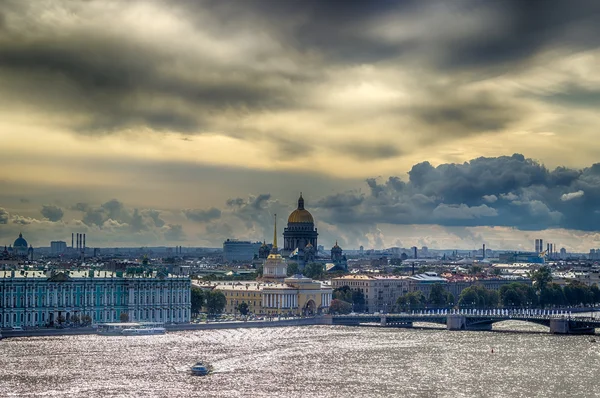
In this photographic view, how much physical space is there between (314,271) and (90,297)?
6667 centimetres

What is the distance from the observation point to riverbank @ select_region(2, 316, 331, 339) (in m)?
82.2

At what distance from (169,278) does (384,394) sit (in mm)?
43897

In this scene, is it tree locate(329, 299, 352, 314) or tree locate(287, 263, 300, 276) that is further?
tree locate(287, 263, 300, 276)

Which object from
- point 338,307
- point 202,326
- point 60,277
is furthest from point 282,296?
point 60,277

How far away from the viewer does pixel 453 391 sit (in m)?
57.3

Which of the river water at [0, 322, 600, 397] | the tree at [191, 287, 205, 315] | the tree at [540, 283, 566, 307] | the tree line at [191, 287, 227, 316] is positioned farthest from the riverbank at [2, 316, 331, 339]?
the tree at [540, 283, 566, 307]

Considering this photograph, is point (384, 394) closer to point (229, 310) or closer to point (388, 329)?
point (388, 329)

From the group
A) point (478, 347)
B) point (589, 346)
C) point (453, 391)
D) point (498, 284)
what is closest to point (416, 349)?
point (478, 347)

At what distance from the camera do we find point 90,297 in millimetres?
91062

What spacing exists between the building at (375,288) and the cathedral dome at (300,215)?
3006 cm

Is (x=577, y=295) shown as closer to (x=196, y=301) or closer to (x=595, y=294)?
(x=595, y=294)

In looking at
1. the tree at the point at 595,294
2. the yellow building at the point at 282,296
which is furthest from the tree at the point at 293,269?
the tree at the point at 595,294

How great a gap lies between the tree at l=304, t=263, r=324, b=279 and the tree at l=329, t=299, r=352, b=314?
107 ft

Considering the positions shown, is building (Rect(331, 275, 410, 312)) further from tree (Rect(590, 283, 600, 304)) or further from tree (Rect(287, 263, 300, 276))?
tree (Rect(590, 283, 600, 304))
